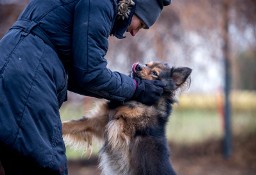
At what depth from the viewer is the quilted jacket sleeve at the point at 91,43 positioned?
2.74m

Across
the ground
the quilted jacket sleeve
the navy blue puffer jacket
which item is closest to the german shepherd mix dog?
the quilted jacket sleeve

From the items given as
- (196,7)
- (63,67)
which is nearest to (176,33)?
(196,7)

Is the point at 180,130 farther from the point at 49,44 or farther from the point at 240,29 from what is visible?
the point at 49,44

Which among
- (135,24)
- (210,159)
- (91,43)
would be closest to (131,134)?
(135,24)

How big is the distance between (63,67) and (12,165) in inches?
26.8

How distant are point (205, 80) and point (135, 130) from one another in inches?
181

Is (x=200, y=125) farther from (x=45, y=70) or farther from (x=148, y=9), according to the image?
(x=45, y=70)

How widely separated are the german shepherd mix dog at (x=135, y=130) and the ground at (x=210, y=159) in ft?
13.2

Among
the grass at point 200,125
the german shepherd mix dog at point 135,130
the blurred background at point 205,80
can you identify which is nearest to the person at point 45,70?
the german shepherd mix dog at point 135,130

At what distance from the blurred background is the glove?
440 cm

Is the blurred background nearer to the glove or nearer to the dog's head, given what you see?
the dog's head

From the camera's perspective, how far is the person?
2672 millimetres

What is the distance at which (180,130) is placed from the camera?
877cm

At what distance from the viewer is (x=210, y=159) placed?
8.77 meters
